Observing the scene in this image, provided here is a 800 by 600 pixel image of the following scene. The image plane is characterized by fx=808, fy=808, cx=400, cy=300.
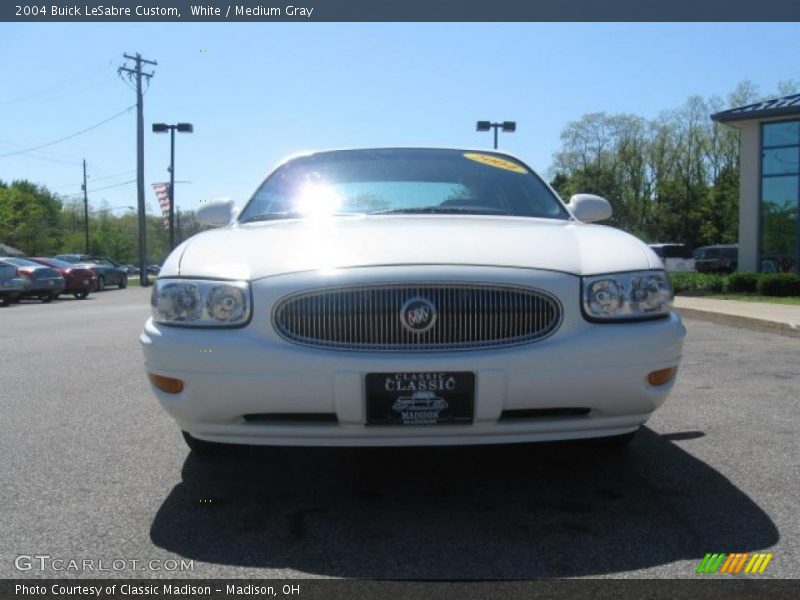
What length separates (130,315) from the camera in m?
14.9

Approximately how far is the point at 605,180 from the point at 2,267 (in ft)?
145

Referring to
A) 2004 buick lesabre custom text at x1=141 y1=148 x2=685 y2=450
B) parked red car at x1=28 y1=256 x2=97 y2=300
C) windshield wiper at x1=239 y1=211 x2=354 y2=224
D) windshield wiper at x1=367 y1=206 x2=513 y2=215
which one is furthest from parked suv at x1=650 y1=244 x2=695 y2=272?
2004 buick lesabre custom text at x1=141 y1=148 x2=685 y2=450

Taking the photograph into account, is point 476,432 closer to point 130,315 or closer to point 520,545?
point 520,545

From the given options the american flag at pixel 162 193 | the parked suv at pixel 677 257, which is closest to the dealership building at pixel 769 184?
the parked suv at pixel 677 257

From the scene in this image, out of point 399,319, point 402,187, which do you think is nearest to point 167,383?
point 399,319

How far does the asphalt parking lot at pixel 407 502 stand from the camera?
2.69 m

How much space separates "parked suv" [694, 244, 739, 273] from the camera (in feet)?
108

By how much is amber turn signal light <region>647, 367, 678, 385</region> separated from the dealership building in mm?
19726

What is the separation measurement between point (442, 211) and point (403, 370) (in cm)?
157

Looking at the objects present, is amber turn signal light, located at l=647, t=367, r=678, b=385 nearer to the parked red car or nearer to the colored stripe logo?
the colored stripe logo

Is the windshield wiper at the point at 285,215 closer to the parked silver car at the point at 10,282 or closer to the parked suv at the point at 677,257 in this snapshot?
the parked silver car at the point at 10,282

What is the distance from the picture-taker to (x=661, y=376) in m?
3.14

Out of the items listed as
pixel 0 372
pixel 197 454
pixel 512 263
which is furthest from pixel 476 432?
pixel 0 372

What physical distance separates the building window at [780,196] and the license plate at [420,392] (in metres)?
20.5
